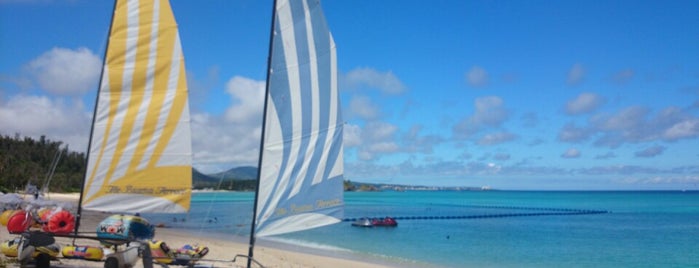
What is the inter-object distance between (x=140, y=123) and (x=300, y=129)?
3466 mm

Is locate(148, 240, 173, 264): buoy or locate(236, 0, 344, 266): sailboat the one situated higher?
locate(236, 0, 344, 266): sailboat

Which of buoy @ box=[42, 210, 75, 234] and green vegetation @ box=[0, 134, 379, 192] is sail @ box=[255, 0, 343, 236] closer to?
buoy @ box=[42, 210, 75, 234]

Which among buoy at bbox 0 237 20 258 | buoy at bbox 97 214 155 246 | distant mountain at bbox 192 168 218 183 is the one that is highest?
distant mountain at bbox 192 168 218 183

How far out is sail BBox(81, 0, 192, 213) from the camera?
10398 mm

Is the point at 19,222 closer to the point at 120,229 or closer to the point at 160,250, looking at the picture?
the point at 120,229

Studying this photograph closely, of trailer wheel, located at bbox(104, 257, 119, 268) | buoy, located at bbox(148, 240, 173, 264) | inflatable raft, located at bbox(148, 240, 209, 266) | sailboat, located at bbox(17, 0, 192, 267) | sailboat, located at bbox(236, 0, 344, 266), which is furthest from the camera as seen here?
sailboat, located at bbox(17, 0, 192, 267)

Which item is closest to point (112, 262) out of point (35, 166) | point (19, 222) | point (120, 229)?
point (120, 229)

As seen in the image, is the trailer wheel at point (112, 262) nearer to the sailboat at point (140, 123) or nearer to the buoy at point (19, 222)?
the sailboat at point (140, 123)

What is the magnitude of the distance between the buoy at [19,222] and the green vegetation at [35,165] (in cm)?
4785

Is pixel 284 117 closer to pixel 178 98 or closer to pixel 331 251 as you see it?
pixel 178 98

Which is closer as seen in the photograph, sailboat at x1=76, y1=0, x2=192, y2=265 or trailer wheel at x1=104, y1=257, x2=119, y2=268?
trailer wheel at x1=104, y1=257, x2=119, y2=268

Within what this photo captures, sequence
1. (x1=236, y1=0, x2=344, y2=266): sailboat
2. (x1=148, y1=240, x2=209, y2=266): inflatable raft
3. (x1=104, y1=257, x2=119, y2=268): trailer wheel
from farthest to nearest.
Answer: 1. (x1=148, y1=240, x2=209, y2=266): inflatable raft
2. (x1=104, y1=257, x2=119, y2=268): trailer wheel
3. (x1=236, y1=0, x2=344, y2=266): sailboat

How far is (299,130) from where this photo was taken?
894 cm

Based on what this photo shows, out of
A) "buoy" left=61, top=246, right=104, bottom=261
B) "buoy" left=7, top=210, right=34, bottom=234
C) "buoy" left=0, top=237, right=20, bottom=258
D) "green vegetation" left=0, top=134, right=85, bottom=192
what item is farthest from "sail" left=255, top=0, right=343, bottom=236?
"green vegetation" left=0, top=134, right=85, bottom=192
